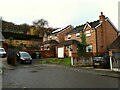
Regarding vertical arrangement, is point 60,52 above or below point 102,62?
above

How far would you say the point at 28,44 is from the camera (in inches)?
2618

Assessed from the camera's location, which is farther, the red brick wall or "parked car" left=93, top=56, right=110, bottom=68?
the red brick wall

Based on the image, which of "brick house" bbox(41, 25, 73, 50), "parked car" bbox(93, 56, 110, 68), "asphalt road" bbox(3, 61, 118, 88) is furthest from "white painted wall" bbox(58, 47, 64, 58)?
"asphalt road" bbox(3, 61, 118, 88)

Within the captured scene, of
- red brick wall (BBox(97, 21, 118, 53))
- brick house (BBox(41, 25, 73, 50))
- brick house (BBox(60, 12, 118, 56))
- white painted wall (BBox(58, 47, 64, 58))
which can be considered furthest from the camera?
brick house (BBox(41, 25, 73, 50))

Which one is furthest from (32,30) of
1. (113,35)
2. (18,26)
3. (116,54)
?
(116,54)

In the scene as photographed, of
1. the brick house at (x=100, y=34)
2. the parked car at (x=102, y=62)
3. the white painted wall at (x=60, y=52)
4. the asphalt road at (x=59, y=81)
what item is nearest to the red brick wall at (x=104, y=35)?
the brick house at (x=100, y=34)

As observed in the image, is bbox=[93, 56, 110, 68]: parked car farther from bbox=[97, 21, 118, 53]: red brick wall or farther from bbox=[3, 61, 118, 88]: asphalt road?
bbox=[97, 21, 118, 53]: red brick wall

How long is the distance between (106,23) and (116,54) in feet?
59.7

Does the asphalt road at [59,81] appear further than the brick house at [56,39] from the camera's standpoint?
No

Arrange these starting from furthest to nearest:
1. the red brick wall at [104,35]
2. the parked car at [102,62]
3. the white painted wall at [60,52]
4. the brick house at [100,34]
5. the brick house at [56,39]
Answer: the brick house at [56,39] < the white painted wall at [60,52] < the red brick wall at [104,35] < the brick house at [100,34] < the parked car at [102,62]

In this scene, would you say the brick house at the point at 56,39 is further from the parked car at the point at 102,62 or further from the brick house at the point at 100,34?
the parked car at the point at 102,62

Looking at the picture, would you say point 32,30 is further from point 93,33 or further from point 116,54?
point 116,54

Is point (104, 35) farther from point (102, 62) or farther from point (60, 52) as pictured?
point (102, 62)

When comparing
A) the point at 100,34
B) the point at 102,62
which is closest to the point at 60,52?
the point at 100,34
